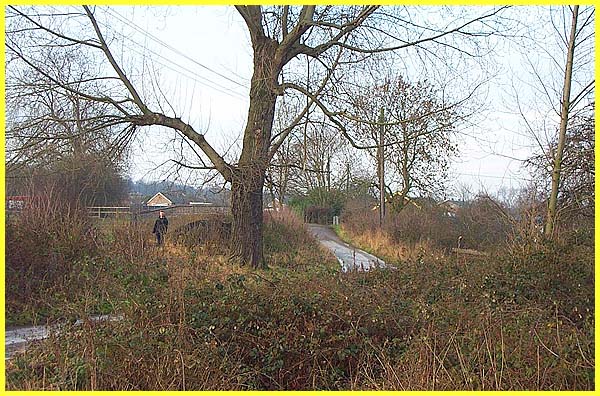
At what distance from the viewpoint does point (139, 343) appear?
5.70 meters

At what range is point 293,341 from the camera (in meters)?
6.33

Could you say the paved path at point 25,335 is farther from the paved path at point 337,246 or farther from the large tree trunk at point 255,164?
the paved path at point 337,246

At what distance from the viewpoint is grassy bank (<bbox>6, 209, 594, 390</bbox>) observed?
5254 millimetres

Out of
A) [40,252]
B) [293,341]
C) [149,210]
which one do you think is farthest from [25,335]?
[149,210]

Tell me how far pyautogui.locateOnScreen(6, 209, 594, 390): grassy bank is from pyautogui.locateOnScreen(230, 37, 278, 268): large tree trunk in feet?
17.2

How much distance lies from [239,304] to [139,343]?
135 centimetres

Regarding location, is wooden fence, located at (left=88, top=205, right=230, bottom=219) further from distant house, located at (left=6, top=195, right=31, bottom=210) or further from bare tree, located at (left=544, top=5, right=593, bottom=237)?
bare tree, located at (left=544, top=5, right=593, bottom=237)

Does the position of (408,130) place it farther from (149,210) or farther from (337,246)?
(337,246)

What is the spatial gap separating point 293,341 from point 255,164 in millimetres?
7711

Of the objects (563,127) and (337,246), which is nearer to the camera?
(563,127)

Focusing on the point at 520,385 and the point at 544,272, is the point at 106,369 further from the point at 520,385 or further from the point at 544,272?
the point at 544,272

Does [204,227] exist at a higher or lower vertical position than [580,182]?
lower

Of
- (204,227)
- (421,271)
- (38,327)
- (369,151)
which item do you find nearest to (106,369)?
(38,327)

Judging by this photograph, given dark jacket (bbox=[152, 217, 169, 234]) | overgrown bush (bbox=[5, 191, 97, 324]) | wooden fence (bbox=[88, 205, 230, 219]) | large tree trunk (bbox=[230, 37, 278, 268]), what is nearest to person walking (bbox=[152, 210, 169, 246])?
dark jacket (bbox=[152, 217, 169, 234])
